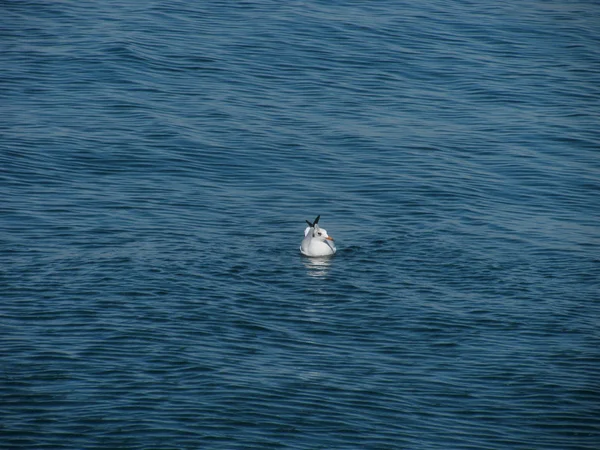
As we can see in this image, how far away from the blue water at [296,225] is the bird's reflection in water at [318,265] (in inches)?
5.8

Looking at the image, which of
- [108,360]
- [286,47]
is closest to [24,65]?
[286,47]

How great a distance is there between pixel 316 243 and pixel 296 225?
304cm

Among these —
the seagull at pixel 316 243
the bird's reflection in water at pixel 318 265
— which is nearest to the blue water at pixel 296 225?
the bird's reflection in water at pixel 318 265

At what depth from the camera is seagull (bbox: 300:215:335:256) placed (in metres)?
25.5

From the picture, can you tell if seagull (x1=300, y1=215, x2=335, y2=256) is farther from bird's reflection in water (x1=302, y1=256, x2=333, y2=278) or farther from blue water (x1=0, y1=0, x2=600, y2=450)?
blue water (x1=0, y1=0, x2=600, y2=450)

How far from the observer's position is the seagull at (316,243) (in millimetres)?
25547

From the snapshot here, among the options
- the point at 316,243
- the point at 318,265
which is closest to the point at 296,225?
the point at 316,243

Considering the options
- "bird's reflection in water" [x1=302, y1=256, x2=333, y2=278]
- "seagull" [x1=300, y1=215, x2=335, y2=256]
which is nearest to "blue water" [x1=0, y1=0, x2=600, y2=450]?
"bird's reflection in water" [x1=302, y1=256, x2=333, y2=278]

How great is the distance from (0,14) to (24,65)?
785cm

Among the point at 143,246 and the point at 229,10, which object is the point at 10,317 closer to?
the point at 143,246

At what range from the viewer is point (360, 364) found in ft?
63.8

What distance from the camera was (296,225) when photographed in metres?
28.5

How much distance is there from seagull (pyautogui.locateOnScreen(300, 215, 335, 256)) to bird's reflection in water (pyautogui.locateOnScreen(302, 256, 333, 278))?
153 mm

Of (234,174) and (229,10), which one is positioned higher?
(229,10)
